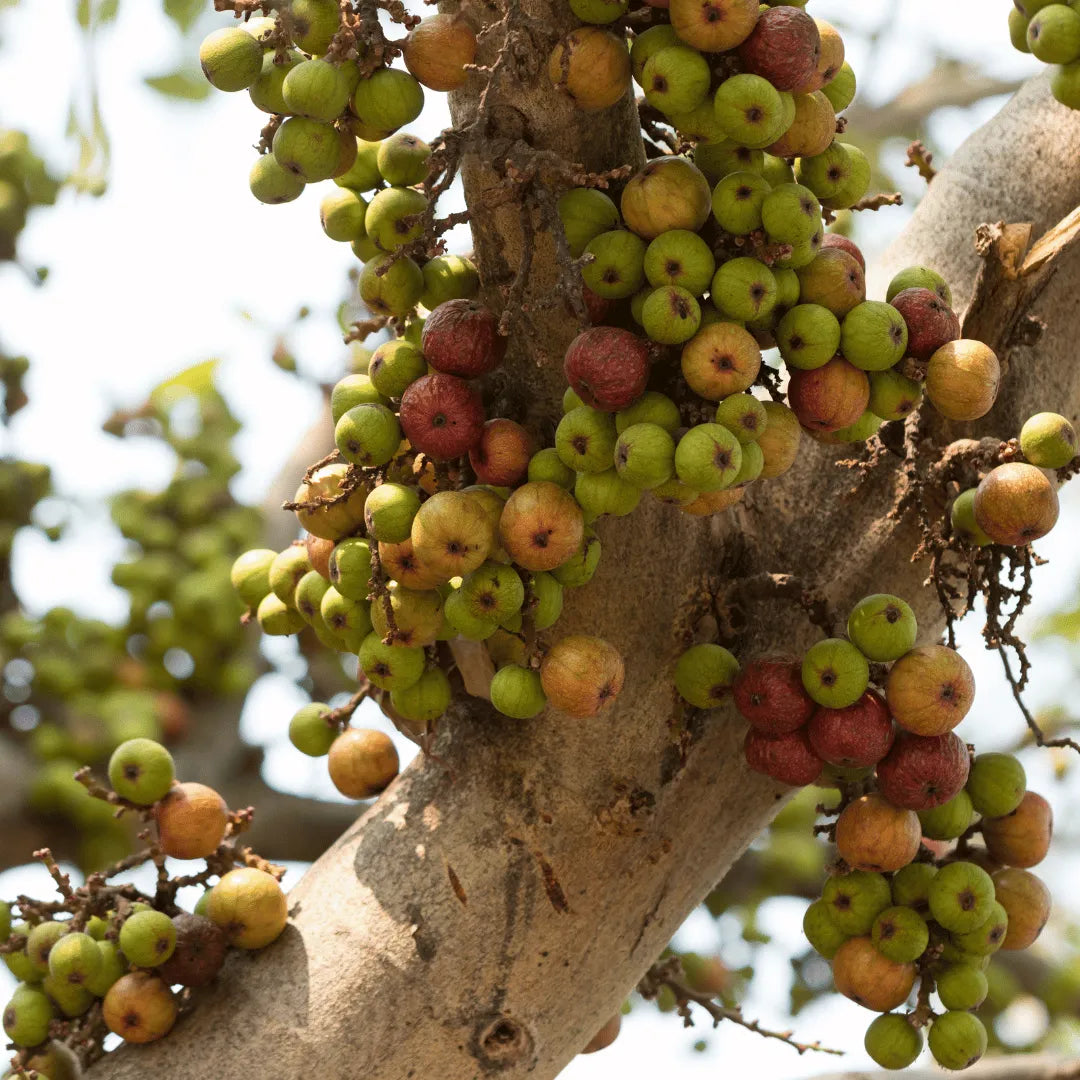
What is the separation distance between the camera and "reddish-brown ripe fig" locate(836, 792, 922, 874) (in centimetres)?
225

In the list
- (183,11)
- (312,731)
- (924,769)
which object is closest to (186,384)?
(183,11)

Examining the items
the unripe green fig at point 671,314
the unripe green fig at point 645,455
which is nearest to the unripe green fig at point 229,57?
the unripe green fig at point 671,314

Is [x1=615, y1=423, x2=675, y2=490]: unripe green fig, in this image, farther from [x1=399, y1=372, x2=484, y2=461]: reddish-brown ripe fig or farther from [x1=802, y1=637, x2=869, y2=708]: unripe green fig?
[x1=802, y1=637, x2=869, y2=708]: unripe green fig

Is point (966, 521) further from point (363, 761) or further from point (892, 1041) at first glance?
point (363, 761)

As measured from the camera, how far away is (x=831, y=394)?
207 cm

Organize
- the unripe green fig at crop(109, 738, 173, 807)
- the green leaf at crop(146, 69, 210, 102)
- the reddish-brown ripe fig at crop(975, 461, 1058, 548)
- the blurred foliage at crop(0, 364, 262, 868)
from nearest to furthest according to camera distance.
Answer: the reddish-brown ripe fig at crop(975, 461, 1058, 548)
the unripe green fig at crop(109, 738, 173, 807)
the green leaf at crop(146, 69, 210, 102)
the blurred foliage at crop(0, 364, 262, 868)

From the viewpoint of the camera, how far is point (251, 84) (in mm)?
2133

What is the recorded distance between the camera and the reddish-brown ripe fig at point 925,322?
7.00 feet

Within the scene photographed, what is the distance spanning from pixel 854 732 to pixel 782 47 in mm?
1113

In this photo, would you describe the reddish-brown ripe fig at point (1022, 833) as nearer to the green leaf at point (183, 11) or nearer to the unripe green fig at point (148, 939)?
the unripe green fig at point (148, 939)

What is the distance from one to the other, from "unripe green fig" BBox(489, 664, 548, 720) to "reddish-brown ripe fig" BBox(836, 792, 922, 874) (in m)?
0.63

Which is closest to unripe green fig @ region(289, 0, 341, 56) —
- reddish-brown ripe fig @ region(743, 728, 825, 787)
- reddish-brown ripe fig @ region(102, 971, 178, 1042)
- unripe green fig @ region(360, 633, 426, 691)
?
unripe green fig @ region(360, 633, 426, 691)

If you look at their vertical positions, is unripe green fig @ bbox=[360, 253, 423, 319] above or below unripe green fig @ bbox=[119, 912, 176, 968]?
above

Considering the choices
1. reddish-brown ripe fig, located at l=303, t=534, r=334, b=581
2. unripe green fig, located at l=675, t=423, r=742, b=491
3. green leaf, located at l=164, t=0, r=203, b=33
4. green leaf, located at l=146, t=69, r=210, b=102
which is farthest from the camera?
green leaf, located at l=146, t=69, r=210, b=102
